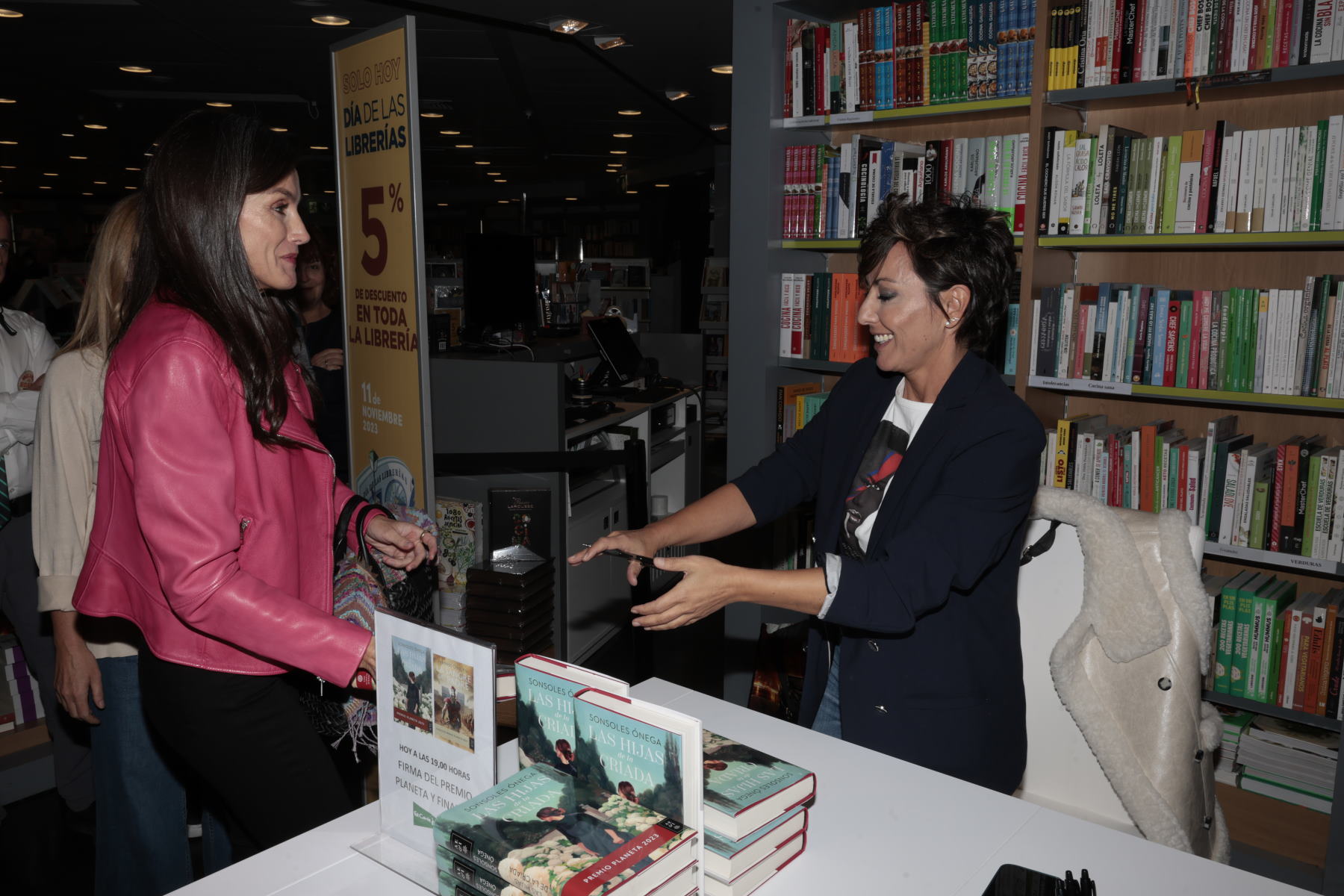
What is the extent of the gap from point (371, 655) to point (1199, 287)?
8.52ft

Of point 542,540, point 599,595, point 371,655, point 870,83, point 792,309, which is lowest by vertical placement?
point 599,595

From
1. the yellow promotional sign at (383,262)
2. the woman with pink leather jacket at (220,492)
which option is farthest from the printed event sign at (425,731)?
the yellow promotional sign at (383,262)

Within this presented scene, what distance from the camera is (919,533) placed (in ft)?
5.16

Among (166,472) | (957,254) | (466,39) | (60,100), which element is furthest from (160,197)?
(60,100)

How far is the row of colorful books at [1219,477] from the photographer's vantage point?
2.41 m

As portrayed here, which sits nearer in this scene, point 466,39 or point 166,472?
point 166,472

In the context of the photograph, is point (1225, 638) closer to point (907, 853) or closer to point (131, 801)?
point (907, 853)

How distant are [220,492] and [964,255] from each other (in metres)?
1.37

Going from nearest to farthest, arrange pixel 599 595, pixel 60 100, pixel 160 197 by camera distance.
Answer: pixel 160 197 < pixel 599 595 < pixel 60 100

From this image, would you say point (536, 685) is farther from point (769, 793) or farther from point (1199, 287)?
point (1199, 287)

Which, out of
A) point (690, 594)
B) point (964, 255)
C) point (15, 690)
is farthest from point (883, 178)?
point (15, 690)

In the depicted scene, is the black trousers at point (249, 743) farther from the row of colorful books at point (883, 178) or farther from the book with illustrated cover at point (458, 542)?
the book with illustrated cover at point (458, 542)

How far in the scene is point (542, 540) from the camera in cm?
391

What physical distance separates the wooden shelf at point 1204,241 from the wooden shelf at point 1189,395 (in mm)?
382
